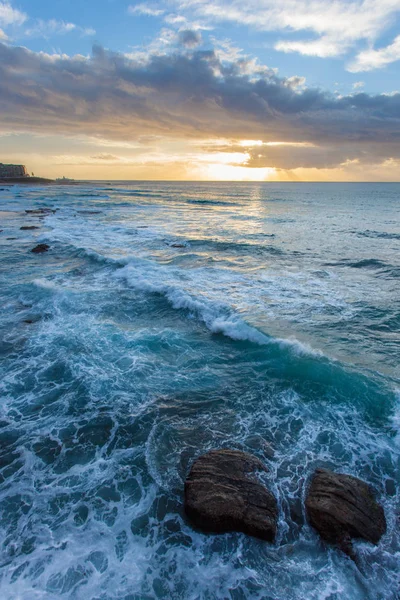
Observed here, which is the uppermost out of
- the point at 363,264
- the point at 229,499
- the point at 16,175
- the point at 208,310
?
the point at 16,175

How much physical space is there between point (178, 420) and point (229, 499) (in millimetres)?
2513

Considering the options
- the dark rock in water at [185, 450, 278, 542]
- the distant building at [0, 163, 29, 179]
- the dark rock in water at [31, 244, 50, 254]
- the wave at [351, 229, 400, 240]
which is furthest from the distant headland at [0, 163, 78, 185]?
the dark rock in water at [185, 450, 278, 542]

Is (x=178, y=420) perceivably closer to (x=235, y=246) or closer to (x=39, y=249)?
(x=39, y=249)

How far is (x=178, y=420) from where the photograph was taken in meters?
7.77

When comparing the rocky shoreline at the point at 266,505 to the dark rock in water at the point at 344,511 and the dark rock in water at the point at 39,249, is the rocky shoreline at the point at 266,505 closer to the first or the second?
the dark rock in water at the point at 344,511

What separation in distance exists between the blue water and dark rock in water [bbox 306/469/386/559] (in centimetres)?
20

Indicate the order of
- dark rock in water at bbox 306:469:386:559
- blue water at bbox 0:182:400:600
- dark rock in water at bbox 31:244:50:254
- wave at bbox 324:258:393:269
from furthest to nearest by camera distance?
dark rock in water at bbox 31:244:50:254, wave at bbox 324:258:393:269, dark rock in water at bbox 306:469:386:559, blue water at bbox 0:182:400:600

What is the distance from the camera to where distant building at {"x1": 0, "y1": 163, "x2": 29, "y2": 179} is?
484 feet

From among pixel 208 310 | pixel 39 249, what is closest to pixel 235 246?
pixel 208 310

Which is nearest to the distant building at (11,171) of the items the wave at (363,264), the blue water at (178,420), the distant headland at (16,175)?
the distant headland at (16,175)

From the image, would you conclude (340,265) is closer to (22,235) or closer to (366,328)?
(366,328)

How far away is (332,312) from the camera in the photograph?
13.5 m

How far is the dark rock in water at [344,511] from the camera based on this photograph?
207 inches

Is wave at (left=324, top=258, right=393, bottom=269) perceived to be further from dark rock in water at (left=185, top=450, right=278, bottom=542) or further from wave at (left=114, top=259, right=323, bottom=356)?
dark rock in water at (left=185, top=450, right=278, bottom=542)
